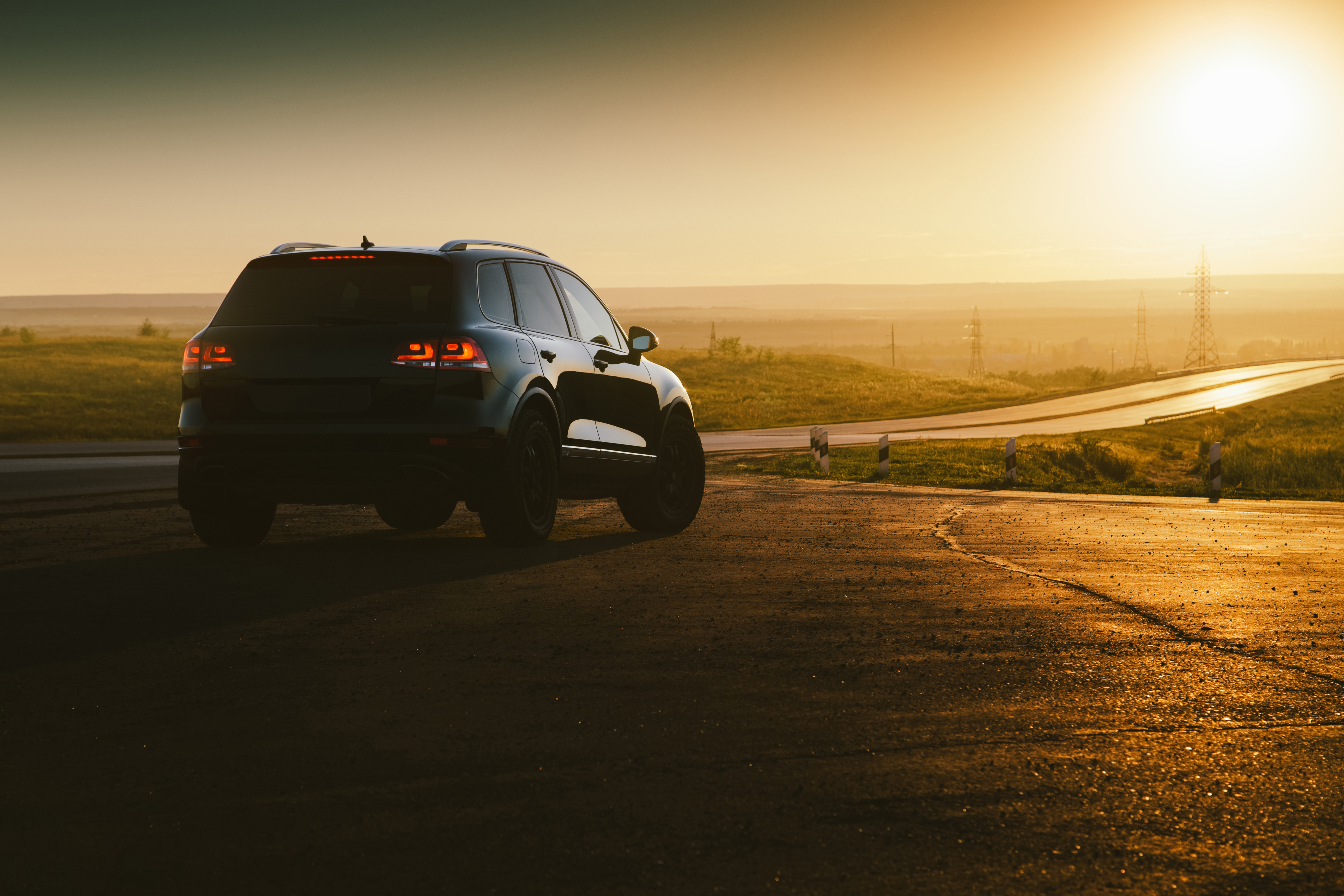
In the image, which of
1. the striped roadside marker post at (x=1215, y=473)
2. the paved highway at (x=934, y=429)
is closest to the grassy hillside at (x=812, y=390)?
the paved highway at (x=934, y=429)

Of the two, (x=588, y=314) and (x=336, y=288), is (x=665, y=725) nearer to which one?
(x=336, y=288)

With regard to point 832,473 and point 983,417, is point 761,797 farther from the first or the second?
point 983,417

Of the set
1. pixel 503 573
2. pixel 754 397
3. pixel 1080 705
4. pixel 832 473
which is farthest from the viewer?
pixel 754 397

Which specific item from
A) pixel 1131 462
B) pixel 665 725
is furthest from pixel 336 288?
pixel 1131 462

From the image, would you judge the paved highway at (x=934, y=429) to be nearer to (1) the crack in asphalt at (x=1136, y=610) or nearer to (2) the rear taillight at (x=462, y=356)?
(2) the rear taillight at (x=462, y=356)

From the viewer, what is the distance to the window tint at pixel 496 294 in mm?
8844

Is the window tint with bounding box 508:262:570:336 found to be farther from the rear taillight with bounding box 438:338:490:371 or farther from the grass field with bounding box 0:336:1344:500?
the grass field with bounding box 0:336:1344:500

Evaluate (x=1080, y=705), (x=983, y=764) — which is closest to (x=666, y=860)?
(x=983, y=764)

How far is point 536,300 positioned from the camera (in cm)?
969

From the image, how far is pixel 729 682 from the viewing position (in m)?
5.34

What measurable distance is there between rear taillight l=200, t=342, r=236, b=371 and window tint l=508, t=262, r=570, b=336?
2005mm

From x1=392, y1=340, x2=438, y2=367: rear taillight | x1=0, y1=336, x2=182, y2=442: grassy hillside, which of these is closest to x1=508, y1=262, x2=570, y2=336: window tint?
x1=392, y1=340, x2=438, y2=367: rear taillight

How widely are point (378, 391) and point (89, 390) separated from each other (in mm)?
54629

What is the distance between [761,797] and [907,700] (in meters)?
1.38
